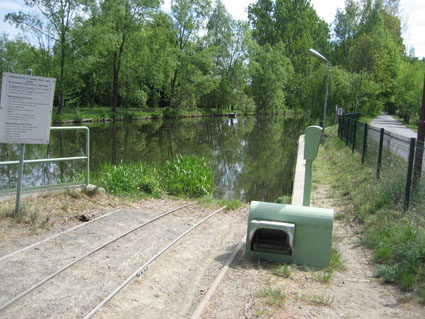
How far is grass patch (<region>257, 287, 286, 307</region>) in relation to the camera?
4129mm

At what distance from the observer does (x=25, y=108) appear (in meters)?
6.23

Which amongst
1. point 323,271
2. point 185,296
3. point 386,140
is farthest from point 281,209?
point 386,140

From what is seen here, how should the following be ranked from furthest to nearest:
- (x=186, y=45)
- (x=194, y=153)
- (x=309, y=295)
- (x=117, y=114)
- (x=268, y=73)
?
1. (x=268, y=73)
2. (x=186, y=45)
3. (x=117, y=114)
4. (x=194, y=153)
5. (x=309, y=295)

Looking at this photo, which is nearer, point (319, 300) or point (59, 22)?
point (319, 300)

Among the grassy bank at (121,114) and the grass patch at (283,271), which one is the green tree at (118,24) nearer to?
the grassy bank at (121,114)

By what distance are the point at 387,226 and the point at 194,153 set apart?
16.4 metres

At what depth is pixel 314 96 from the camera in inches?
1372

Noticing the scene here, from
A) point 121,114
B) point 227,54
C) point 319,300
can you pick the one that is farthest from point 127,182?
point 227,54

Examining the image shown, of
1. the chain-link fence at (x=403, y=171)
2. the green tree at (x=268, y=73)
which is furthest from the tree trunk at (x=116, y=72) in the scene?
the chain-link fence at (x=403, y=171)

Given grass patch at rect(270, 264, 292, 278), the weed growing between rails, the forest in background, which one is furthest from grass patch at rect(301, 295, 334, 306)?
the forest in background

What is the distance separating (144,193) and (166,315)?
5.89m

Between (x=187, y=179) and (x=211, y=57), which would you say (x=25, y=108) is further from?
(x=211, y=57)

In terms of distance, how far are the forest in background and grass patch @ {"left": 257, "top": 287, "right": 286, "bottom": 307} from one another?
104ft

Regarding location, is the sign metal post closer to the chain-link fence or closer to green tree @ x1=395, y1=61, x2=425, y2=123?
the chain-link fence
